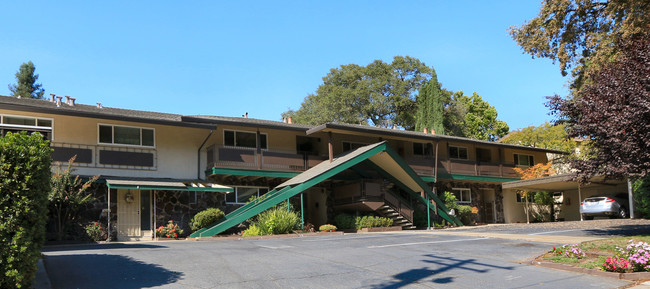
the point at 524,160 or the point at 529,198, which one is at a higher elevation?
the point at 524,160

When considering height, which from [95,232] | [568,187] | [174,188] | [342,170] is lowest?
[95,232]

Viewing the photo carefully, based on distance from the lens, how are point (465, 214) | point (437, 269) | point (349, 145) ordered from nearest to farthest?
1. point (437, 269)
2. point (349, 145)
3. point (465, 214)

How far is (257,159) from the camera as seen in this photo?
2392 cm

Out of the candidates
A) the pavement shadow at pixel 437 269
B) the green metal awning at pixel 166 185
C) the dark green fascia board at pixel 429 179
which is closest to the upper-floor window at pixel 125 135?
the green metal awning at pixel 166 185

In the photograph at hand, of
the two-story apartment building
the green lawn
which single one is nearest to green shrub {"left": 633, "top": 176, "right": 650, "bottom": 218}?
the two-story apartment building

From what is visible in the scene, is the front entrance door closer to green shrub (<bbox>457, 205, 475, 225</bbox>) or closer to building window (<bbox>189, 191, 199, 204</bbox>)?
building window (<bbox>189, 191, 199, 204</bbox>)

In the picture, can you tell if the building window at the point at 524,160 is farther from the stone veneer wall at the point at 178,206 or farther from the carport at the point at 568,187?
the stone veneer wall at the point at 178,206

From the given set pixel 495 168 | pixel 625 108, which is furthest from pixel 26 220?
pixel 495 168

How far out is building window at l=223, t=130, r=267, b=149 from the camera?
24.8 metres

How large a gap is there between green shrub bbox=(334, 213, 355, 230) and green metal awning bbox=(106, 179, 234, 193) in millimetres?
5688

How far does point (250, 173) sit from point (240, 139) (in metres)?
2.31

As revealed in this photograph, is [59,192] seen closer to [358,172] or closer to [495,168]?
[358,172]

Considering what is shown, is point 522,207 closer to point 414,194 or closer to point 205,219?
point 414,194

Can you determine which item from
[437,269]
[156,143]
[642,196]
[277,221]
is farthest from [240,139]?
[642,196]
